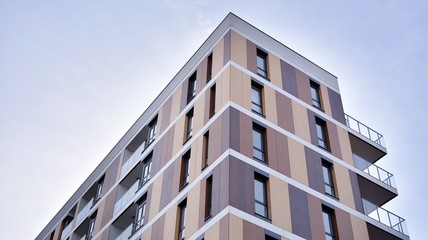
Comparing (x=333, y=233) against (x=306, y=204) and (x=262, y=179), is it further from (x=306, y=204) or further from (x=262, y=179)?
(x=262, y=179)

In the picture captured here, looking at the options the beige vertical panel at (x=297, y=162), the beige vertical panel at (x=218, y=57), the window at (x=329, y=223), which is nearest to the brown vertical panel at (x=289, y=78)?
the beige vertical panel at (x=218, y=57)

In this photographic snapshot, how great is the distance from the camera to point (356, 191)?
31781mm

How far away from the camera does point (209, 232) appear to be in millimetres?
24969

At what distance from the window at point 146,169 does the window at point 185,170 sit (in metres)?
4.66

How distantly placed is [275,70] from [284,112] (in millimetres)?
3361

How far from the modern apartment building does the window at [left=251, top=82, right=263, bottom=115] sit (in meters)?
0.08

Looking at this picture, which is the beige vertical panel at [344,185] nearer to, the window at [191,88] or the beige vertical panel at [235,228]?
the beige vertical panel at [235,228]

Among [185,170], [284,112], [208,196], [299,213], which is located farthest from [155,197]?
[299,213]

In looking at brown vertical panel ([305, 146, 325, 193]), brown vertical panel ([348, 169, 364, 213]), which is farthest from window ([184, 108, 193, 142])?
brown vertical panel ([348, 169, 364, 213])

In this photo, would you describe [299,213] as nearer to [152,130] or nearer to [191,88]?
[191,88]

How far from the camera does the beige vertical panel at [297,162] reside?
29.0m

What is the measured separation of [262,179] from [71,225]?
24.1m

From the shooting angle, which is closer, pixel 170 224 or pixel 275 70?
pixel 170 224

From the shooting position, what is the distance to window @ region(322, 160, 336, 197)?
30528 millimetres
